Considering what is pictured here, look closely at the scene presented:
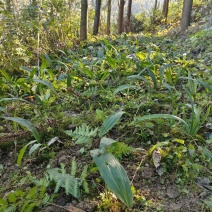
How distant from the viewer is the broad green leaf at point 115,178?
1.14m

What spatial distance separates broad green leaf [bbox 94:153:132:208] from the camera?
3.74 ft

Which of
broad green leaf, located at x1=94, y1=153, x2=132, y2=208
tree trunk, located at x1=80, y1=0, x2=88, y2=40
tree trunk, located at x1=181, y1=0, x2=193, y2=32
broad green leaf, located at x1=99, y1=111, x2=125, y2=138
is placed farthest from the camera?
tree trunk, located at x1=181, y1=0, x2=193, y2=32

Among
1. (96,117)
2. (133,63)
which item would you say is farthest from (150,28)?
(96,117)

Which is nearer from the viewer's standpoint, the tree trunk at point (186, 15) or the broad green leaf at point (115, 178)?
the broad green leaf at point (115, 178)

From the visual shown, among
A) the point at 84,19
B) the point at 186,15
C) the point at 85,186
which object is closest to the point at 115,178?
the point at 85,186

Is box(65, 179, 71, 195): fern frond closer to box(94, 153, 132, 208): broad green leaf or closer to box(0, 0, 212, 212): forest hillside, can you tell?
box(0, 0, 212, 212): forest hillside

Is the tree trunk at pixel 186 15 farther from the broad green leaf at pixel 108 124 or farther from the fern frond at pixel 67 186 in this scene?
the fern frond at pixel 67 186

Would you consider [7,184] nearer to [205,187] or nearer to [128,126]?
[128,126]

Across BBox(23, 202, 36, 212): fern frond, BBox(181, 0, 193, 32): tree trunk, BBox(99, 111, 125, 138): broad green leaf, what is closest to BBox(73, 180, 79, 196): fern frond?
BBox(23, 202, 36, 212): fern frond

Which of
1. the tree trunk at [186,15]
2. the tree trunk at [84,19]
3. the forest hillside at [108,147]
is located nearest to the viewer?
the forest hillside at [108,147]

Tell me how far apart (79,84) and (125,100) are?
82cm

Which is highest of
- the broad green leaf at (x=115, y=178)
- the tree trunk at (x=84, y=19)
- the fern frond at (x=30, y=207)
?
the tree trunk at (x=84, y=19)

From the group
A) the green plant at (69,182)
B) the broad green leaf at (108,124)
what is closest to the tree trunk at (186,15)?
the broad green leaf at (108,124)

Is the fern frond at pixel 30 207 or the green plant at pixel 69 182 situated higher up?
the green plant at pixel 69 182
